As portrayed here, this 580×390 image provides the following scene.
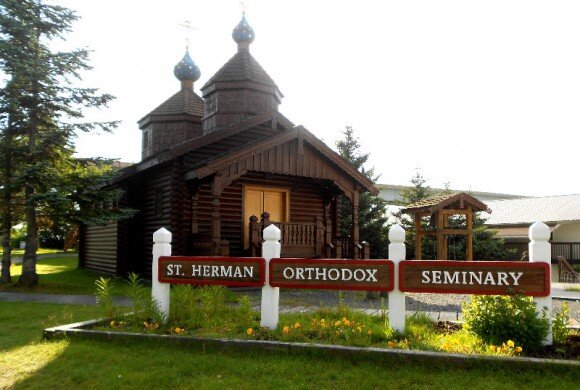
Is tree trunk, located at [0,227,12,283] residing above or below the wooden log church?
below

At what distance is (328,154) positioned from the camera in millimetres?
16047

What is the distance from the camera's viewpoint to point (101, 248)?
20.9m

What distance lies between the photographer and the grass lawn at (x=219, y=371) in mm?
4898

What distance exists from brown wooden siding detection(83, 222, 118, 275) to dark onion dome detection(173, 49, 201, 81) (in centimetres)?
794

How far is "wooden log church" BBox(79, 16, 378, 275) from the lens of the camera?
1495cm

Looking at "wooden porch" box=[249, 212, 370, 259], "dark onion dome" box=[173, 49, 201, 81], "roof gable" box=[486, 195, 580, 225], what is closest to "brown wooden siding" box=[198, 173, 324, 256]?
"wooden porch" box=[249, 212, 370, 259]

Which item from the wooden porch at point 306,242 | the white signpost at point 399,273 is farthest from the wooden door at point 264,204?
the white signpost at point 399,273

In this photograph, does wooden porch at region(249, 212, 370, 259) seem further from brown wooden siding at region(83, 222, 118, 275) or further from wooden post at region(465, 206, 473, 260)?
brown wooden siding at region(83, 222, 118, 275)

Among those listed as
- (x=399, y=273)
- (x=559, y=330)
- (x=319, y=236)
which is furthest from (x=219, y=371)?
(x=319, y=236)

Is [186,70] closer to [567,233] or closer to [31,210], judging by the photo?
[31,210]

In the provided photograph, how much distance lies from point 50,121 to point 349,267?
12.8 meters

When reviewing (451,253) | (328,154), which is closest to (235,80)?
(328,154)

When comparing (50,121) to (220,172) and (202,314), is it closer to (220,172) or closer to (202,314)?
(220,172)

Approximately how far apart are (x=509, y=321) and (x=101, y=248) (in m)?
18.4
